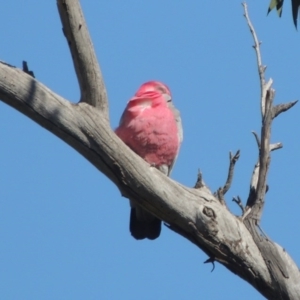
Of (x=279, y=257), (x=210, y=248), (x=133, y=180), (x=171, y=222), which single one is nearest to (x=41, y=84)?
(x=133, y=180)

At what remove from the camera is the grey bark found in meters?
3.87

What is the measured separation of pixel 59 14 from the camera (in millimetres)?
4047

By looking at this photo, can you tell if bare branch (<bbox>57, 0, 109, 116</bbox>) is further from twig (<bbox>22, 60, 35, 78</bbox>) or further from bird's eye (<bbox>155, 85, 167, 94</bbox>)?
bird's eye (<bbox>155, 85, 167, 94</bbox>)

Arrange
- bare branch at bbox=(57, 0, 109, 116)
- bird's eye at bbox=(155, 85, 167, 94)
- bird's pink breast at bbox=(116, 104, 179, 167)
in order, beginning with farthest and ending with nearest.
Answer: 1. bird's eye at bbox=(155, 85, 167, 94)
2. bird's pink breast at bbox=(116, 104, 179, 167)
3. bare branch at bbox=(57, 0, 109, 116)

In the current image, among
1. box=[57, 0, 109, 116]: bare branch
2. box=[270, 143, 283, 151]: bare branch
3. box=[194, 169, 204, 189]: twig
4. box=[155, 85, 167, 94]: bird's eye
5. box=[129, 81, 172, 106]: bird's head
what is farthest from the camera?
box=[155, 85, 167, 94]: bird's eye

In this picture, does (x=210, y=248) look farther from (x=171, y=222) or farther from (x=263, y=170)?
(x=263, y=170)

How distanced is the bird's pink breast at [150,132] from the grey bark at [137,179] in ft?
1.86

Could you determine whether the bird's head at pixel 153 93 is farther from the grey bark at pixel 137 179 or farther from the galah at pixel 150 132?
the grey bark at pixel 137 179

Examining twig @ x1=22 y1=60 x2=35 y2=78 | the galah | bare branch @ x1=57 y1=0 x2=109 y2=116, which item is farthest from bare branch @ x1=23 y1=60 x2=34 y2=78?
the galah

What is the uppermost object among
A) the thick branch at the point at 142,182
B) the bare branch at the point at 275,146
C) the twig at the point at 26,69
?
the bare branch at the point at 275,146

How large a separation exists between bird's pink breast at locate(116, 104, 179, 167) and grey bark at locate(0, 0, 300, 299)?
1.86 feet

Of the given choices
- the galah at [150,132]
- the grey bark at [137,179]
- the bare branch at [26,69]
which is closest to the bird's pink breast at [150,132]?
the galah at [150,132]

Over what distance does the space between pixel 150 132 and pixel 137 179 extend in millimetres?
896

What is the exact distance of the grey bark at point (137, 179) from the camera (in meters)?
3.87
